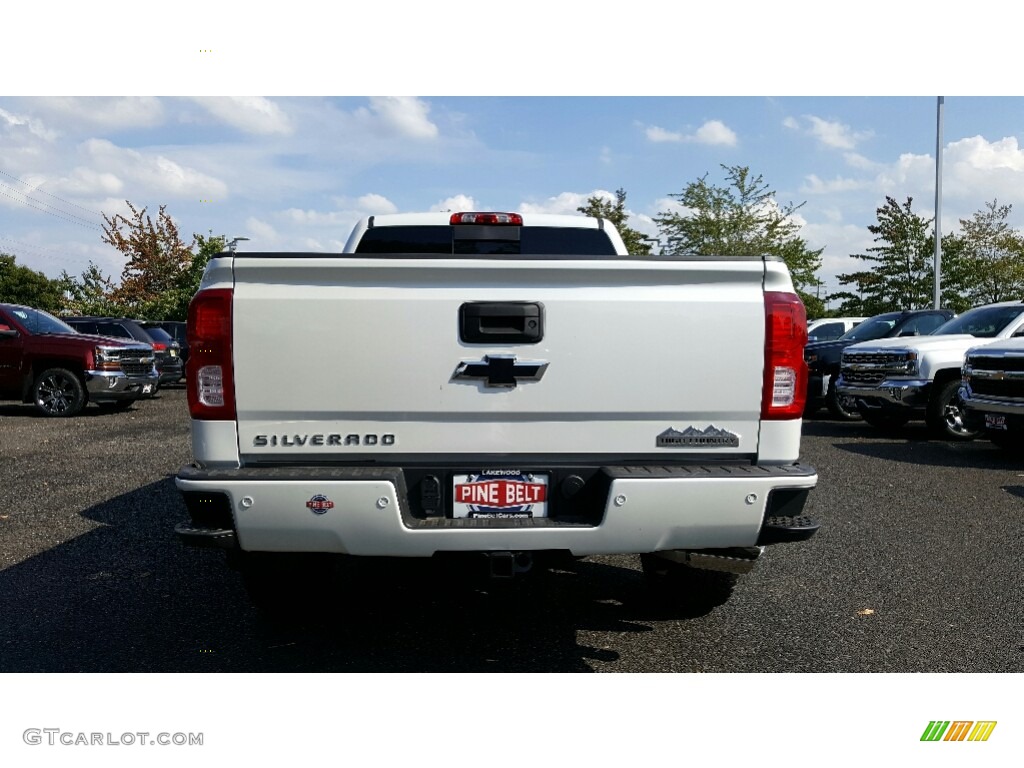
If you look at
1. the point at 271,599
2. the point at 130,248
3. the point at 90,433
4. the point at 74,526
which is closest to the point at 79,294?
the point at 130,248

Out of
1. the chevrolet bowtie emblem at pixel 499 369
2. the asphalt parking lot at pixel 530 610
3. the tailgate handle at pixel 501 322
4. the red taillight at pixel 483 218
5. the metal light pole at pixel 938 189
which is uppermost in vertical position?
the metal light pole at pixel 938 189

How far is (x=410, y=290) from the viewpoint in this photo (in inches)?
130

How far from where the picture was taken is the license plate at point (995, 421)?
962cm

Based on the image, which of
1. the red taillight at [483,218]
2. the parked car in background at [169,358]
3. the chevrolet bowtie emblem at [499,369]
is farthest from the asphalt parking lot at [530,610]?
the parked car in background at [169,358]

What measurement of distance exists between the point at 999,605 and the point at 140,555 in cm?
502

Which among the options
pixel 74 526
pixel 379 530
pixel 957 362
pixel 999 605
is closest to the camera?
pixel 379 530

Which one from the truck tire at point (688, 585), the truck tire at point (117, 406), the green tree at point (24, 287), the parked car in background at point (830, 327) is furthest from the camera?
the green tree at point (24, 287)

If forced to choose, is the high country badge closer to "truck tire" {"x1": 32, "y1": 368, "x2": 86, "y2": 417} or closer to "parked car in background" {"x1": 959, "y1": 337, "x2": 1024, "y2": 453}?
"parked car in background" {"x1": 959, "y1": 337, "x2": 1024, "y2": 453}

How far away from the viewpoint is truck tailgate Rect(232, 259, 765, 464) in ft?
10.8

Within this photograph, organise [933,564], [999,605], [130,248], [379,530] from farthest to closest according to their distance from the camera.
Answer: [130,248], [933,564], [999,605], [379,530]

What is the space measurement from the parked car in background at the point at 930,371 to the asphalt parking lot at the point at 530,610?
4.71 metres

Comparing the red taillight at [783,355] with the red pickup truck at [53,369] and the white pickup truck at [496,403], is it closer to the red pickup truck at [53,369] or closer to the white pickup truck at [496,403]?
the white pickup truck at [496,403]

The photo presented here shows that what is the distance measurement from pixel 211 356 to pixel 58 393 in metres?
13.4

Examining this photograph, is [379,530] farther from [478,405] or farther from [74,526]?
[74,526]
